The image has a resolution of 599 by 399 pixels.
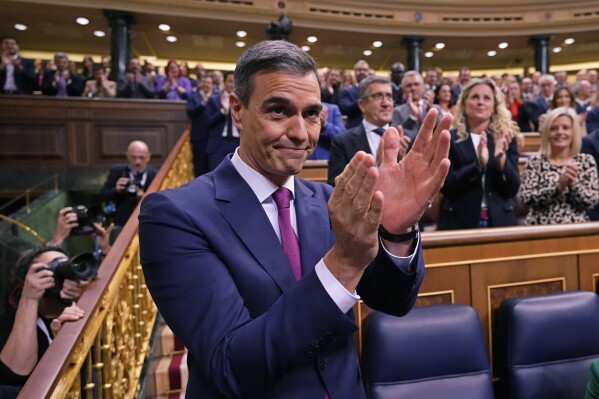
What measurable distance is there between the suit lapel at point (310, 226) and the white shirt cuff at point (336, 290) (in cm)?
13

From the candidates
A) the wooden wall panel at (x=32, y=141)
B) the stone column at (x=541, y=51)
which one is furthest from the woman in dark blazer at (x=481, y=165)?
the stone column at (x=541, y=51)

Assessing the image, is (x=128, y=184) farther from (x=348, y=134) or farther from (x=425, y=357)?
(x=425, y=357)

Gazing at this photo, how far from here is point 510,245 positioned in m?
1.87

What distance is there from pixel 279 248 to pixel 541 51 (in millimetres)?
11348

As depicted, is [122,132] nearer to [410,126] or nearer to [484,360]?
[410,126]

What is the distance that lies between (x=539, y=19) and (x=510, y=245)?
10225 millimetres

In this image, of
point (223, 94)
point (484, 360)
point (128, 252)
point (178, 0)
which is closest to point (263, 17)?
point (178, 0)

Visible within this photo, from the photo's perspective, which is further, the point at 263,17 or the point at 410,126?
the point at 263,17

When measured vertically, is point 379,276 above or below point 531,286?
above

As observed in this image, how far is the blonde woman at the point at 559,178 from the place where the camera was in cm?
221

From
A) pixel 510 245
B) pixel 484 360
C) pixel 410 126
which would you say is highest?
pixel 410 126

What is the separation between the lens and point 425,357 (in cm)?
144

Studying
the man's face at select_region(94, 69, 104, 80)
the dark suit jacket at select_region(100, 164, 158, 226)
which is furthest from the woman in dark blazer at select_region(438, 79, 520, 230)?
the man's face at select_region(94, 69, 104, 80)

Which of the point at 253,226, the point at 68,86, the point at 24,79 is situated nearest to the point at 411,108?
the point at 253,226
